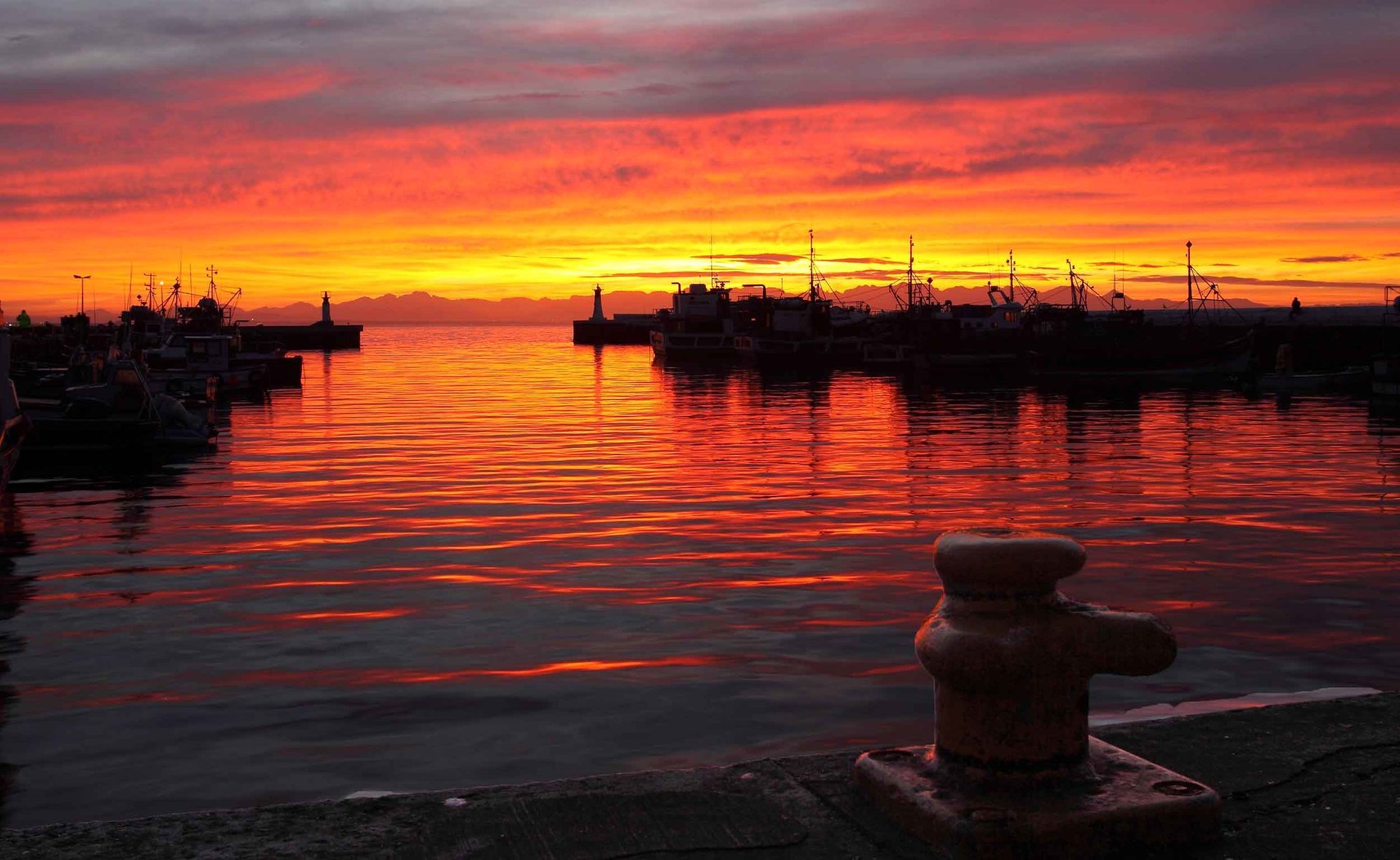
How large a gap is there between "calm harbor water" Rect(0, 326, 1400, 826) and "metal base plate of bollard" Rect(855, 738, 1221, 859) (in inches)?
172

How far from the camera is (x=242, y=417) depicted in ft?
160

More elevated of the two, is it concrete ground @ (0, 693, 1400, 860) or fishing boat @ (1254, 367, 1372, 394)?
concrete ground @ (0, 693, 1400, 860)

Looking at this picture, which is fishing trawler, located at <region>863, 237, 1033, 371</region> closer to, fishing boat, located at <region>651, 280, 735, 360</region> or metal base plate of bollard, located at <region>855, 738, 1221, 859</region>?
fishing boat, located at <region>651, 280, 735, 360</region>

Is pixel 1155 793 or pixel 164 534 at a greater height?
pixel 1155 793

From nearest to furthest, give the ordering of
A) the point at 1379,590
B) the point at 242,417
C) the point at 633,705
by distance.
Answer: the point at 633,705 → the point at 1379,590 → the point at 242,417

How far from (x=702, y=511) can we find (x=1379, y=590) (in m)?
10.6

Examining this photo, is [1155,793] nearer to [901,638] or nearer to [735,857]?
[735,857]

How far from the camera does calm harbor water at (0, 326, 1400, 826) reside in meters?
9.18

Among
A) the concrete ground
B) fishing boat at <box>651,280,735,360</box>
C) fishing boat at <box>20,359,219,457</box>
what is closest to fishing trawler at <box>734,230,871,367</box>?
fishing boat at <box>651,280,735,360</box>

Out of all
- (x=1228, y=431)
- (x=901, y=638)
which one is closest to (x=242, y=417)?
(x=1228, y=431)

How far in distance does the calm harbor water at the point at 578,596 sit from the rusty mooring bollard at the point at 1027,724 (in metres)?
4.41

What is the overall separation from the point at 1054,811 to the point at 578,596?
10670mm

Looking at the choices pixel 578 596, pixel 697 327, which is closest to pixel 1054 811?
pixel 578 596

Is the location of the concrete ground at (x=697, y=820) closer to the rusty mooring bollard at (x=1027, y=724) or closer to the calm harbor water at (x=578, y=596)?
the rusty mooring bollard at (x=1027, y=724)
